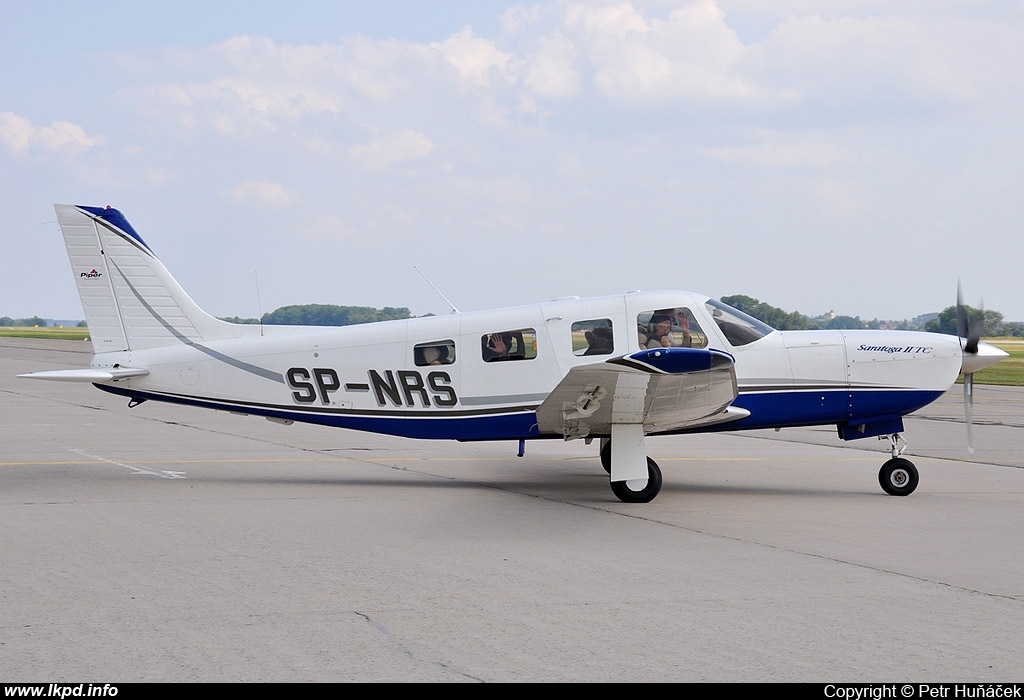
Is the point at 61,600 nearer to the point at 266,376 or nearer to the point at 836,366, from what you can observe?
the point at 266,376

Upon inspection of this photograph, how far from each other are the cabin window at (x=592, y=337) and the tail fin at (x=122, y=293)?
164 inches

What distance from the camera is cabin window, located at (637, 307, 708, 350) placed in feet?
34.6

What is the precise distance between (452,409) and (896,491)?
16.5 feet

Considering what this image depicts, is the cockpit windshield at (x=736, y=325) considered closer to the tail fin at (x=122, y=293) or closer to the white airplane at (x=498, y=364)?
the white airplane at (x=498, y=364)

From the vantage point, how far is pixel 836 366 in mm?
10805

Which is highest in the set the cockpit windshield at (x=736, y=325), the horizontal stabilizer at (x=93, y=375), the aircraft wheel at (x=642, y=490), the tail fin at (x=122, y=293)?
the tail fin at (x=122, y=293)

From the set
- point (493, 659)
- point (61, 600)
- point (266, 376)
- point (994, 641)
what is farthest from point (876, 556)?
point (266, 376)

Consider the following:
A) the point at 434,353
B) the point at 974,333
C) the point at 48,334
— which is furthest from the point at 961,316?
the point at 48,334

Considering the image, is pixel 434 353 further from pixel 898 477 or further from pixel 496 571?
pixel 898 477

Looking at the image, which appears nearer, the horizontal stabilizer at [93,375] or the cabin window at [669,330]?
the cabin window at [669,330]

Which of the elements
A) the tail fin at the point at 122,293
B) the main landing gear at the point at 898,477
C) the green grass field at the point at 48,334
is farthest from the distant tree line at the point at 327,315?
the green grass field at the point at 48,334

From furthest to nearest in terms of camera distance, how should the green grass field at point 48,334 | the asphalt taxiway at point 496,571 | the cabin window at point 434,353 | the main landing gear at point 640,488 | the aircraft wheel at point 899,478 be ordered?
the green grass field at point 48,334
the cabin window at point 434,353
the aircraft wheel at point 899,478
the main landing gear at point 640,488
the asphalt taxiway at point 496,571

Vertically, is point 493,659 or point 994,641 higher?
point 493,659

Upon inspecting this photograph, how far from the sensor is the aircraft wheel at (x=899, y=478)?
35.0ft
